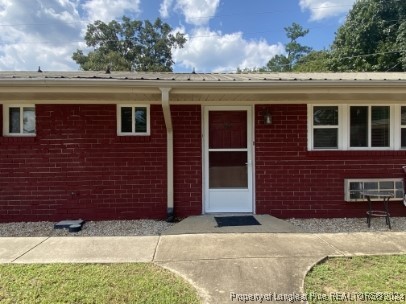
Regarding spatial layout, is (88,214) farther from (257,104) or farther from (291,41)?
(291,41)

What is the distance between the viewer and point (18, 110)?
5984 millimetres

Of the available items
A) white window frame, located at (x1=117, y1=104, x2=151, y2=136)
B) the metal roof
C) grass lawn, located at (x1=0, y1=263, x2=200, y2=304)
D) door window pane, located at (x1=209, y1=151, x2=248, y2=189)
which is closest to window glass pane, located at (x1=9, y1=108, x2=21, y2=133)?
the metal roof

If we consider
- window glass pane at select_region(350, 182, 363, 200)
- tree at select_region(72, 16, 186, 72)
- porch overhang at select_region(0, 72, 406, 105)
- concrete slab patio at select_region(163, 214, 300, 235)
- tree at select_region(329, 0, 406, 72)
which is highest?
tree at select_region(72, 16, 186, 72)

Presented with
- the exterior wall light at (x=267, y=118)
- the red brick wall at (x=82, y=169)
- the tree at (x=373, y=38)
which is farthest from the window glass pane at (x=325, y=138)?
the tree at (x=373, y=38)

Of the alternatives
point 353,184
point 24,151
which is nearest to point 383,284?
point 353,184

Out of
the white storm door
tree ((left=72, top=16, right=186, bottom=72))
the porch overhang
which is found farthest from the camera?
tree ((left=72, top=16, right=186, bottom=72))

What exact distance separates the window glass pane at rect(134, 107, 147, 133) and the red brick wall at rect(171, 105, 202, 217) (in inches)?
21.6

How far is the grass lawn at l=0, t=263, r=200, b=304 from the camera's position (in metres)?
3.10

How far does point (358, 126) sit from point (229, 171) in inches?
105

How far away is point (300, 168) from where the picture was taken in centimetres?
620

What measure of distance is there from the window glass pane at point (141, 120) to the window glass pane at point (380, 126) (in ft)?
14.5

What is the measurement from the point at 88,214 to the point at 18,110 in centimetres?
236

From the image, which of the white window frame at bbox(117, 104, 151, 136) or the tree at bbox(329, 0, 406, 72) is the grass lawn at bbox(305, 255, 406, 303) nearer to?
the white window frame at bbox(117, 104, 151, 136)

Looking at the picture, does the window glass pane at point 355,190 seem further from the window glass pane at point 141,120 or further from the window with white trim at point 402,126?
the window glass pane at point 141,120
